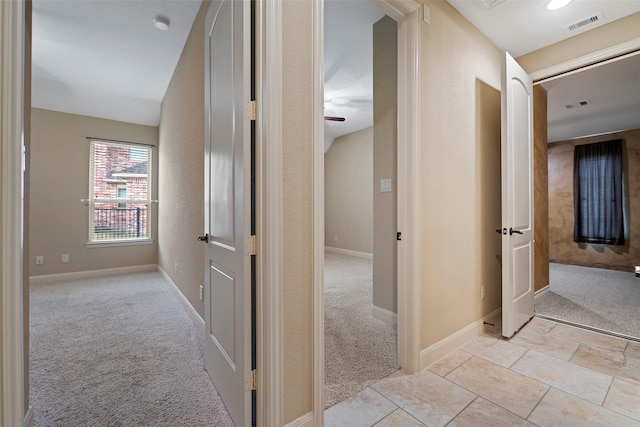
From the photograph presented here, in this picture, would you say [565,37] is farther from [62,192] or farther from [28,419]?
[62,192]

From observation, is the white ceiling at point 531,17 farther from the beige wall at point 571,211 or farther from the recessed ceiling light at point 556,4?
the beige wall at point 571,211

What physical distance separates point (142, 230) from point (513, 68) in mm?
5730

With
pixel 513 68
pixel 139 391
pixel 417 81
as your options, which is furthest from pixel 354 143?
pixel 139 391

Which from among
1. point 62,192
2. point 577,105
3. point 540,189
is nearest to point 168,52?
point 62,192

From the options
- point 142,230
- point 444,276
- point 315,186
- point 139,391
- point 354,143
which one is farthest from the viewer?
point 354,143

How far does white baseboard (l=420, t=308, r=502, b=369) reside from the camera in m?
1.90

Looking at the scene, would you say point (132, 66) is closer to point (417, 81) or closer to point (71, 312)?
point (71, 312)

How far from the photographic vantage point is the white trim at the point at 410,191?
181 centimetres

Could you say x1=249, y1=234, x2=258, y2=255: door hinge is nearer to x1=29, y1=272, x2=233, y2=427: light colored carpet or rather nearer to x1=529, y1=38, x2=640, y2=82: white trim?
x1=29, y1=272, x2=233, y2=427: light colored carpet

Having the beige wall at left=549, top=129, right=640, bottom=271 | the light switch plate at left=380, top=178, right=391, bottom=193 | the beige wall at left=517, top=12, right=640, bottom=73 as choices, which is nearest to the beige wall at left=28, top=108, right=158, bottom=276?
the light switch plate at left=380, top=178, right=391, bottom=193

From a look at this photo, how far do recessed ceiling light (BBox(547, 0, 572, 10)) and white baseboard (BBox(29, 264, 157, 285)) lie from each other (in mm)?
6073

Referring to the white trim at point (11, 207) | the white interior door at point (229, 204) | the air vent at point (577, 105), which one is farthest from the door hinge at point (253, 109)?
the air vent at point (577, 105)

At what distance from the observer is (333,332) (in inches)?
95.0

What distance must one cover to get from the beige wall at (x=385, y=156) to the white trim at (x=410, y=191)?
21.9 inches
